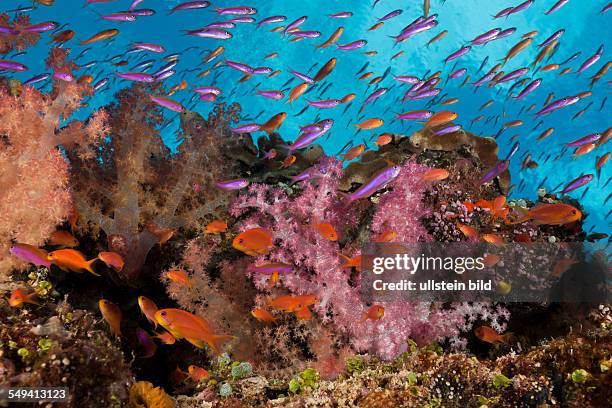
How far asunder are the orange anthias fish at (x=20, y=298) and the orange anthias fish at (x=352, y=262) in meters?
3.12

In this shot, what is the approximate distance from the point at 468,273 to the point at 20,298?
4.86m

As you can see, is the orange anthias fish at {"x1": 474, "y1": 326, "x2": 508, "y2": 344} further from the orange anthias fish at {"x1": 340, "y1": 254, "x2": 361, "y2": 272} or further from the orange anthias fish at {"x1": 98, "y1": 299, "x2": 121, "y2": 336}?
the orange anthias fish at {"x1": 98, "y1": 299, "x2": 121, "y2": 336}

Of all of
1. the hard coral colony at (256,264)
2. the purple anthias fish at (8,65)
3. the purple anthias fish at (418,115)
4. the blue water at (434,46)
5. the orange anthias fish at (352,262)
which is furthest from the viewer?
the blue water at (434,46)

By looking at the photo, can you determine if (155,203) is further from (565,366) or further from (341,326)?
(565,366)

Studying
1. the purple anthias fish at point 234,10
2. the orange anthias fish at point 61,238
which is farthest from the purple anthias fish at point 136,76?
the orange anthias fish at point 61,238

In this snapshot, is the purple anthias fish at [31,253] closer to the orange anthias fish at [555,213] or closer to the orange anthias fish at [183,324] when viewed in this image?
the orange anthias fish at [183,324]

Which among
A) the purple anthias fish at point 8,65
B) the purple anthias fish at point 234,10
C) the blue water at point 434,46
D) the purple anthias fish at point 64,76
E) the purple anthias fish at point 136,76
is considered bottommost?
the blue water at point 434,46

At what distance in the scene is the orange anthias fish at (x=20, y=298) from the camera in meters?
3.53

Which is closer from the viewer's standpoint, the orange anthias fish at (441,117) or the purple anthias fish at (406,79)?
the orange anthias fish at (441,117)

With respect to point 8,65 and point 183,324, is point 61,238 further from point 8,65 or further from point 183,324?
point 8,65

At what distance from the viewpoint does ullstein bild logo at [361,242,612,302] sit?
16.1ft

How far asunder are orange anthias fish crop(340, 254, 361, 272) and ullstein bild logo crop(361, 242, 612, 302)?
0.10 meters

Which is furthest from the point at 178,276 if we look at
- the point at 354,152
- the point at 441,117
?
the point at 441,117

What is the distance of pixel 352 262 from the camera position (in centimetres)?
467
